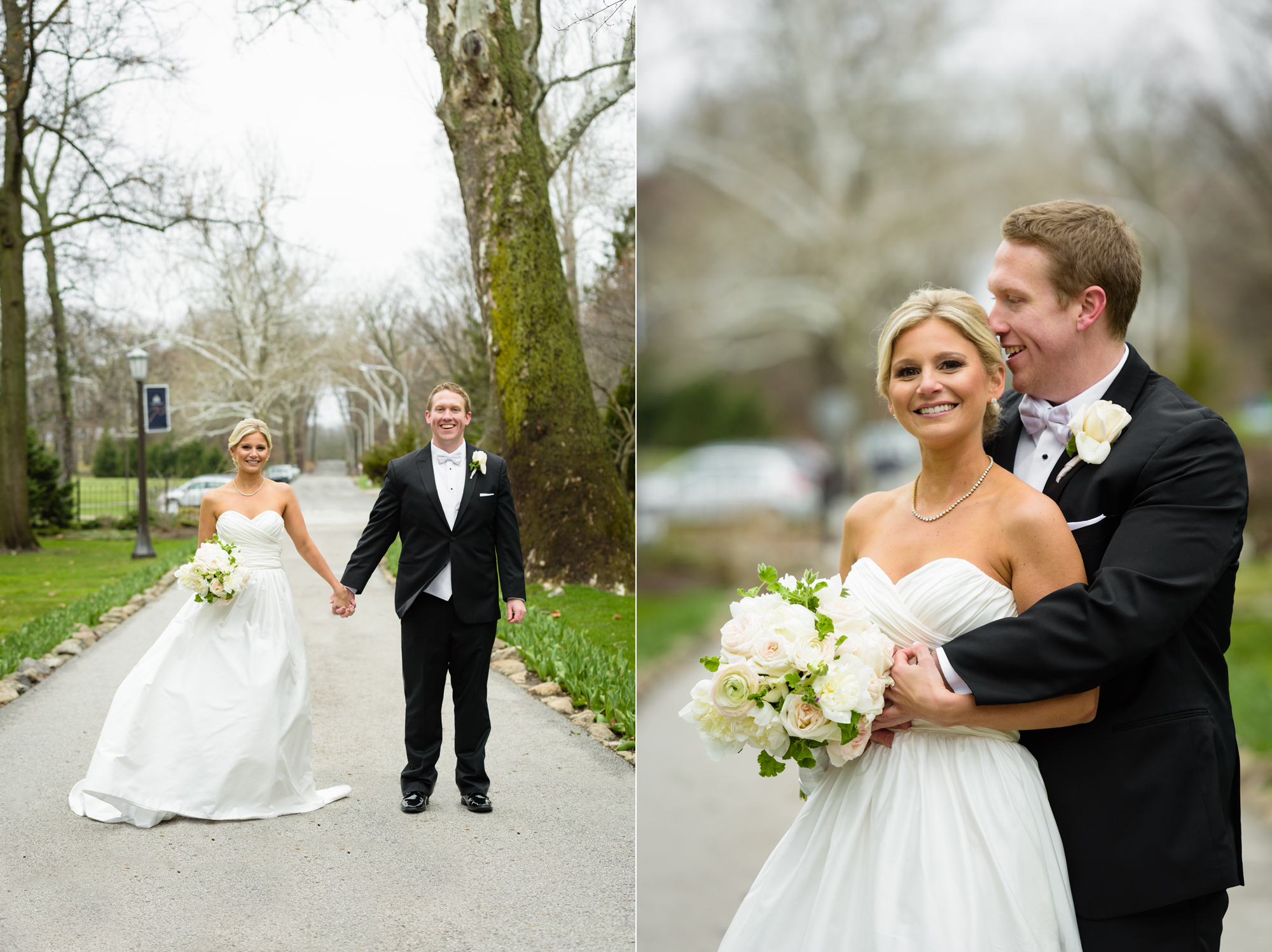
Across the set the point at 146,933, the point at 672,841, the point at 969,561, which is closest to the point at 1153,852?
the point at 969,561

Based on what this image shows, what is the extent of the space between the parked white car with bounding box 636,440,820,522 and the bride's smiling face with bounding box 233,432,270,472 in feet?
44.7

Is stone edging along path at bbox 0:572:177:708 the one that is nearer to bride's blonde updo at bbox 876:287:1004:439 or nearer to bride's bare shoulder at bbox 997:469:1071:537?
bride's blonde updo at bbox 876:287:1004:439

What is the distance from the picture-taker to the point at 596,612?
4535mm

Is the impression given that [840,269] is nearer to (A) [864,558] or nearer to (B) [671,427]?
(B) [671,427]

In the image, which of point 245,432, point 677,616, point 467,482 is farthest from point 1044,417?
point 677,616

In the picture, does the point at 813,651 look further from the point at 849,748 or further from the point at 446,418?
the point at 446,418

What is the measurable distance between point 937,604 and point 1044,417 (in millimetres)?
480

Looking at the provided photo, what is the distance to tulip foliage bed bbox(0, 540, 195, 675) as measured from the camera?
369 cm

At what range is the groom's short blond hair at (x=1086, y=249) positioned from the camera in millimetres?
2082

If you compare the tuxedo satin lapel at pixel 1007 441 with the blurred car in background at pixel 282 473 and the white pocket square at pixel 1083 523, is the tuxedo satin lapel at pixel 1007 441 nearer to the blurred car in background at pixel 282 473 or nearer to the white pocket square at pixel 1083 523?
the white pocket square at pixel 1083 523

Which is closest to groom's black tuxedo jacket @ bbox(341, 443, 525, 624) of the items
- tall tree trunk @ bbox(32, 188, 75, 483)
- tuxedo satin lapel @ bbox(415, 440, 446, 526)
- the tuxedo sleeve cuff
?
tuxedo satin lapel @ bbox(415, 440, 446, 526)

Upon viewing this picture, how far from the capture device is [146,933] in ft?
10.5

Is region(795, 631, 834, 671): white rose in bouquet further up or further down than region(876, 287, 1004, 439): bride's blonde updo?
further down

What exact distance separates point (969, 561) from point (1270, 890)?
346 centimetres
